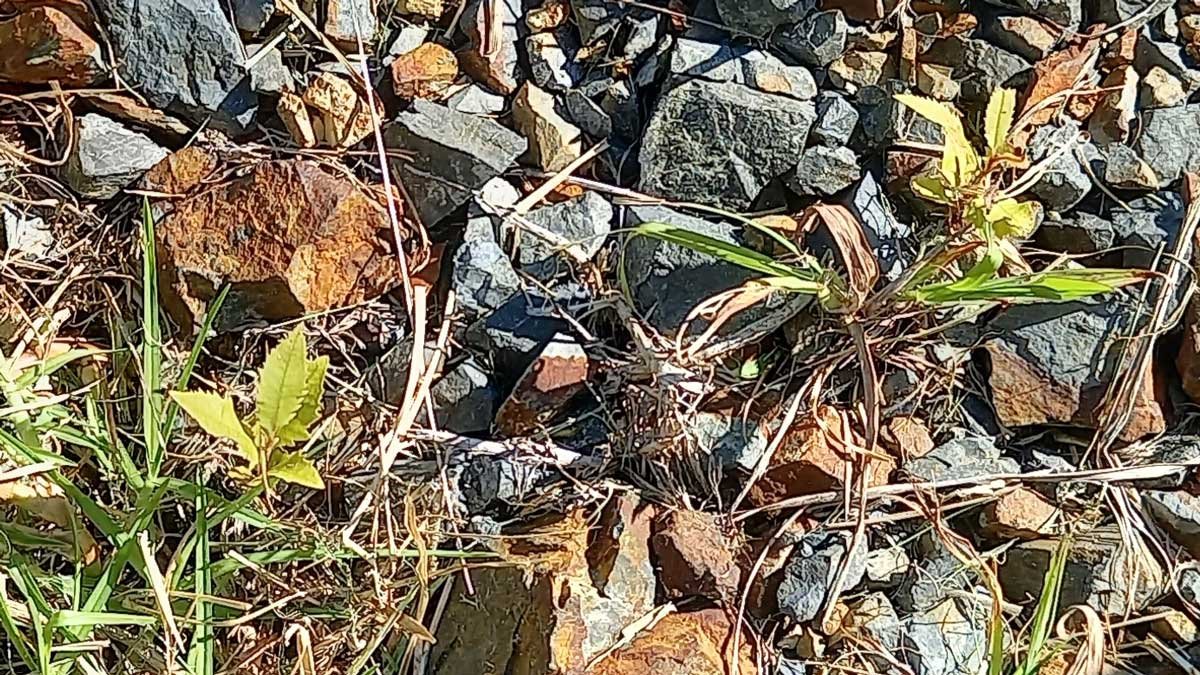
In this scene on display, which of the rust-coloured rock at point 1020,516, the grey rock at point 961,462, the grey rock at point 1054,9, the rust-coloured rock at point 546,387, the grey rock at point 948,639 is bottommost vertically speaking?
the grey rock at point 948,639

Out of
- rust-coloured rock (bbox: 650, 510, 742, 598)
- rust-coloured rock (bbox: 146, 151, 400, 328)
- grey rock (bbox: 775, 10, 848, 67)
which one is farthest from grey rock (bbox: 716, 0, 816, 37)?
rust-coloured rock (bbox: 650, 510, 742, 598)

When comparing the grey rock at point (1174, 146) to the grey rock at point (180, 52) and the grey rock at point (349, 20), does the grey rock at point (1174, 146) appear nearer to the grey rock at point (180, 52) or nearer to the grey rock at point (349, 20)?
the grey rock at point (349, 20)

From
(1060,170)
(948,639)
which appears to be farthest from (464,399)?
(1060,170)

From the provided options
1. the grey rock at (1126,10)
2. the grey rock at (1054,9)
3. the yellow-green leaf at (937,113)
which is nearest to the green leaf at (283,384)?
the yellow-green leaf at (937,113)

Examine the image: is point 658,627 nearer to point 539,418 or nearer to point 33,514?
point 539,418

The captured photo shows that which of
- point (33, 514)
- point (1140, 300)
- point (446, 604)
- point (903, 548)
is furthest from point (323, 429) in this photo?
point (1140, 300)

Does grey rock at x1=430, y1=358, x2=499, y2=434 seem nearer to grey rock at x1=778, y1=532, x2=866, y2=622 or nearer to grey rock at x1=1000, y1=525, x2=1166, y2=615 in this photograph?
grey rock at x1=778, y1=532, x2=866, y2=622
